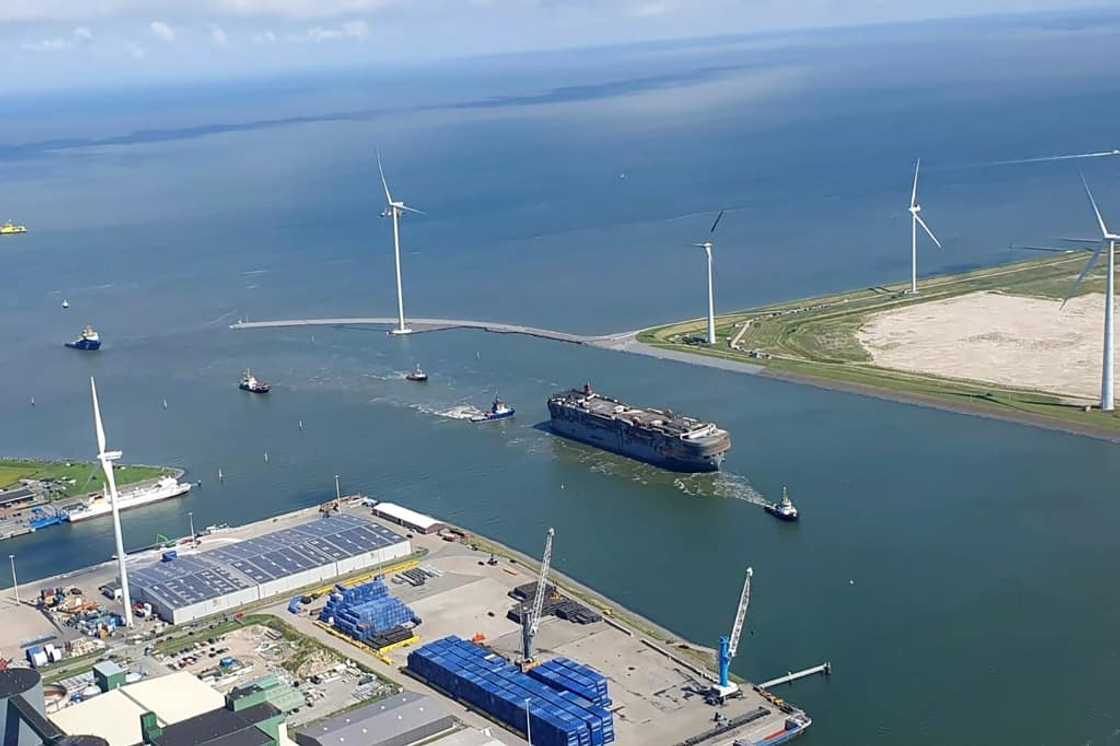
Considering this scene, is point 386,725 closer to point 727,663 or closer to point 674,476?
point 727,663

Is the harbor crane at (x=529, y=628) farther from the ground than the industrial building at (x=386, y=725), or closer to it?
farther from the ground

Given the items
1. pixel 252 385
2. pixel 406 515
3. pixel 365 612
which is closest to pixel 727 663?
pixel 365 612

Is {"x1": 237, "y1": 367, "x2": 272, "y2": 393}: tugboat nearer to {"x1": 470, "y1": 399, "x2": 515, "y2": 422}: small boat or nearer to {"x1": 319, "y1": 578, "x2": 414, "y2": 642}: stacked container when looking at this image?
{"x1": 470, "y1": 399, "x2": 515, "y2": 422}: small boat

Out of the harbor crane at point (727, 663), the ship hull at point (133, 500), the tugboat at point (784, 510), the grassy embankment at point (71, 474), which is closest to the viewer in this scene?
the harbor crane at point (727, 663)

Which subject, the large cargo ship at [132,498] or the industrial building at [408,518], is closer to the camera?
the industrial building at [408,518]

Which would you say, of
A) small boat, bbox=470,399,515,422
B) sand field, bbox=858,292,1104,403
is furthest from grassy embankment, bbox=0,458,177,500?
sand field, bbox=858,292,1104,403

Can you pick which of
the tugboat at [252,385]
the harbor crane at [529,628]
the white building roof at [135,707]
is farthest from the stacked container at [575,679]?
the tugboat at [252,385]

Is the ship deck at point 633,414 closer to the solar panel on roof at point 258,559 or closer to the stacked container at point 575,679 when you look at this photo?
the solar panel on roof at point 258,559

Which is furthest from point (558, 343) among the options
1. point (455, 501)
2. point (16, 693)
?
point (16, 693)
